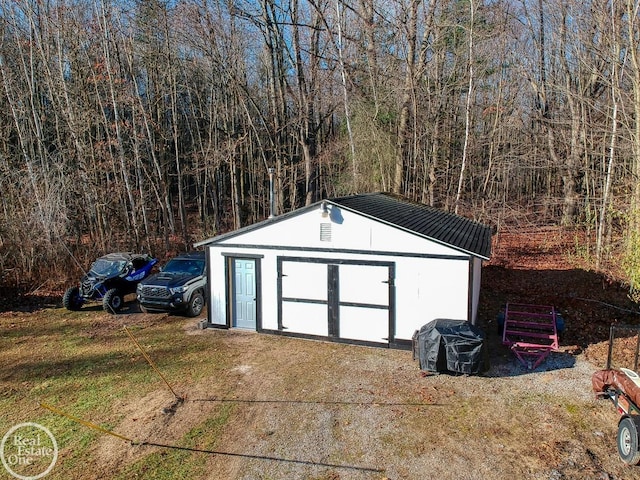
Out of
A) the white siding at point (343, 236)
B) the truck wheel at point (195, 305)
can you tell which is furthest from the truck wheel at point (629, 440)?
the truck wheel at point (195, 305)

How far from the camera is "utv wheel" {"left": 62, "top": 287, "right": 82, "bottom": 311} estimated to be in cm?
1295

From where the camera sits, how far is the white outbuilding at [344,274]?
9.08 metres

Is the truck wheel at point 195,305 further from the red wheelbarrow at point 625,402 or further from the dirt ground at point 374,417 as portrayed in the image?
the red wheelbarrow at point 625,402

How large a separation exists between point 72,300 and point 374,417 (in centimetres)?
1018

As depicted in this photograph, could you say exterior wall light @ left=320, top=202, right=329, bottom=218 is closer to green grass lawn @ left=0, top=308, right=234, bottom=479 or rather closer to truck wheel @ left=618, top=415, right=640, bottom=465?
green grass lawn @ left=0, top=308, right=234, bottom=479

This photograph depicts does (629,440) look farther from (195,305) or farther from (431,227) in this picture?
(195,305)

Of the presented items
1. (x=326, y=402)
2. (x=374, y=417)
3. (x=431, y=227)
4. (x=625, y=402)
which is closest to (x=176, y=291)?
(x=326, y=402)

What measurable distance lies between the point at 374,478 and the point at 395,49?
18.6 meters

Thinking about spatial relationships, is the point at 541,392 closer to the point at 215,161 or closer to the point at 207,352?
the point at 207,352

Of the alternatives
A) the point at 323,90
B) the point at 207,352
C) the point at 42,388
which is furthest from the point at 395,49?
the point at 42,388

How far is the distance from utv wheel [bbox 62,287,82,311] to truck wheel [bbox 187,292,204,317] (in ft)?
11.8

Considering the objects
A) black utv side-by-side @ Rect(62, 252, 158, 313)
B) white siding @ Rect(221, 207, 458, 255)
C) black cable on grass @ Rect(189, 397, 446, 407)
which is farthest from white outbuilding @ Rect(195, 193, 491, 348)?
black utv side-by-side @ Rect(62, 252, 158, 313)

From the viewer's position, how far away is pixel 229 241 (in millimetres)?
10797

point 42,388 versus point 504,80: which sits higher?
point 504,80
